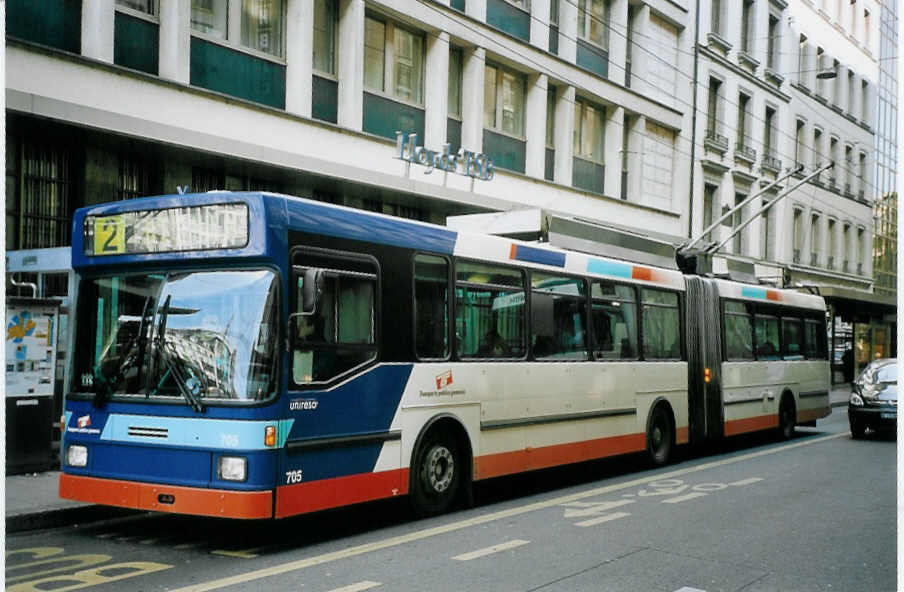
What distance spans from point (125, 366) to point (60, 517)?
72.2 inches

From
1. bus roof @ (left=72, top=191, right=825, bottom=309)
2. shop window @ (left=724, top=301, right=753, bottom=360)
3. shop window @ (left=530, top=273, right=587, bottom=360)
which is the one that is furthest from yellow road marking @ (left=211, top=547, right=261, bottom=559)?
shop window @ (left=724, top=301, right=753, bottom=360)

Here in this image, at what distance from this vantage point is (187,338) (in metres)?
8.09

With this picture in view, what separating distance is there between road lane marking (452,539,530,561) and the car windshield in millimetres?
13050

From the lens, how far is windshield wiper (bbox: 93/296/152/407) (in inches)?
327

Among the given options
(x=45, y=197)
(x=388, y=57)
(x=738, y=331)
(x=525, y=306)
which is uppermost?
(x=388, y=57)

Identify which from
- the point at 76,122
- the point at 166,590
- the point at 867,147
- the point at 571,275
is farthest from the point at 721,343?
the point at 867,147

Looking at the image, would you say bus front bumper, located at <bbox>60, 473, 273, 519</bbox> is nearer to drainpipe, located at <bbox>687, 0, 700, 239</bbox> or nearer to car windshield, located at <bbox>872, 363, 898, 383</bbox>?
car windshield, located at <bbox>872, 363, 898, 383</bbox>

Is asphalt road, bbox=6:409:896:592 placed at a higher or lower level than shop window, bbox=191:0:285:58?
lower

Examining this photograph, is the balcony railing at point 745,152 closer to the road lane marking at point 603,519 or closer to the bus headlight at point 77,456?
the road lane marking at point 603,519

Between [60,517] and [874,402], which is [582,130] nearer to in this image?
[874,402]

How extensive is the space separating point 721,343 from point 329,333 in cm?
980

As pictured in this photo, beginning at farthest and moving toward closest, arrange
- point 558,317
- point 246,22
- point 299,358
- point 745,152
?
1. point 745,152
2. point 246,22
3. point 558,317
4. point 299,358

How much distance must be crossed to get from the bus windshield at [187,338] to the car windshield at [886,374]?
583 inches

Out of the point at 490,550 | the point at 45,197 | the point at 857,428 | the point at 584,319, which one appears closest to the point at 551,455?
the point at 584,319
